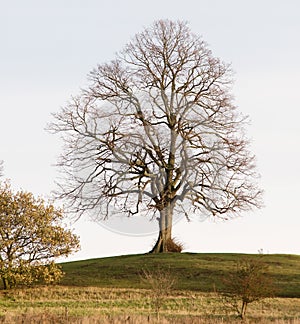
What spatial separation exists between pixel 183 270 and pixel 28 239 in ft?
32.5

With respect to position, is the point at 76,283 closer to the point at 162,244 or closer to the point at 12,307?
the point at 12,307

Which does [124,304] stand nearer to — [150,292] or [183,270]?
[150,292]

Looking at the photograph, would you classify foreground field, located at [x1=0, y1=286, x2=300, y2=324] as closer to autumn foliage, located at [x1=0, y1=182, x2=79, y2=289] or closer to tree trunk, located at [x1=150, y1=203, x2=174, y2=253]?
autumn foliage, located at [x1=0, y1=182, x2=79, y2=289]

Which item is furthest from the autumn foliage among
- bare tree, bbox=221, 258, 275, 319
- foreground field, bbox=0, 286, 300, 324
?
bare tree, bbox=221, 258, 275, 319

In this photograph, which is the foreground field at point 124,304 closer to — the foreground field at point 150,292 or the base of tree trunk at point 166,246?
the foreground field at point 150,292

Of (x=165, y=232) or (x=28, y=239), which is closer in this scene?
(x=28, y=239)

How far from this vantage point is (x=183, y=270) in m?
41.3

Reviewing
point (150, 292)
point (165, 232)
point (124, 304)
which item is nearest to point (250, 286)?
point (124, 304)

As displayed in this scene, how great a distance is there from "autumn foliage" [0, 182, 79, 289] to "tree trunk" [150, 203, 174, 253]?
1226cm

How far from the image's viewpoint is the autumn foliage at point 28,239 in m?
37.2

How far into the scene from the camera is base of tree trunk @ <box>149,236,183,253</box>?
49719mm

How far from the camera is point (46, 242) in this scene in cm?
3759

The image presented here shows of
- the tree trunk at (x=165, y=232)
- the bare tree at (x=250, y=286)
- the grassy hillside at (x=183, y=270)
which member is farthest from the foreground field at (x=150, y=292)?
the tree trunk at (x=165, y=232)

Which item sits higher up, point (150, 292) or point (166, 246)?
point (166, 246)
